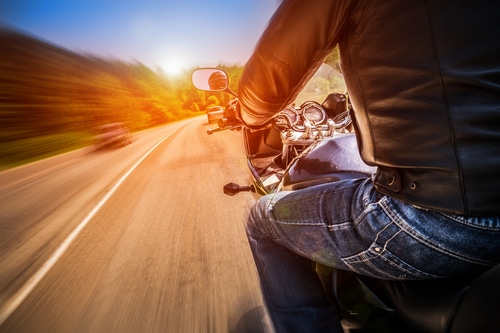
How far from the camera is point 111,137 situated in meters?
13.7

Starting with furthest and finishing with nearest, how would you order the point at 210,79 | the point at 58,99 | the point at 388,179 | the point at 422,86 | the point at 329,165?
the point at 58,99 → the point at 210,79 → the point at 329,165 → the point at 388,179 → the point at 422,86

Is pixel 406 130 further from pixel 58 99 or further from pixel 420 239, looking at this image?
pixel 58 99

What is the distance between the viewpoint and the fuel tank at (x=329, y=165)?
4.36 feet

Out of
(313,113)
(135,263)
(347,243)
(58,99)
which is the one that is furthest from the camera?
(58,99)

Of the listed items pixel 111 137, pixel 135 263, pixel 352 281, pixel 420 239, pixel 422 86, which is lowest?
pixel 111 137

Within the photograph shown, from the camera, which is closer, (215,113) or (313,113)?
(215,113)

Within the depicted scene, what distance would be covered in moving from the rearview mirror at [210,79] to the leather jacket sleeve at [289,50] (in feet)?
1.71

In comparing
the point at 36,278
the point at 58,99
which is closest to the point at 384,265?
the point at 36,278

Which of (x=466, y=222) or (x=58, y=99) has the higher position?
(x=58, y=99)

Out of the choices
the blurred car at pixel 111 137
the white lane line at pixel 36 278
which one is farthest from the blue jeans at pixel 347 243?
the blurred car at pixel 111 137

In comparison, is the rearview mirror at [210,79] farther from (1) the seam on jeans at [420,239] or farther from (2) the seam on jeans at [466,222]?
(2) the seam on jeans at [466,222]

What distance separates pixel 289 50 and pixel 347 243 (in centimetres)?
73

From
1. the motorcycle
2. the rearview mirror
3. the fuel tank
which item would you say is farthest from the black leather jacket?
the rearview mirror

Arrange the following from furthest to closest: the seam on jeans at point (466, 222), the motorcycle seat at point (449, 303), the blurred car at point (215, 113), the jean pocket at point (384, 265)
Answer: the blurred car at point (215, 113), the jean pocket at point (384, 265), the seam on jeans at point (466, 222), the motorcycle seat at point (449, 303)
